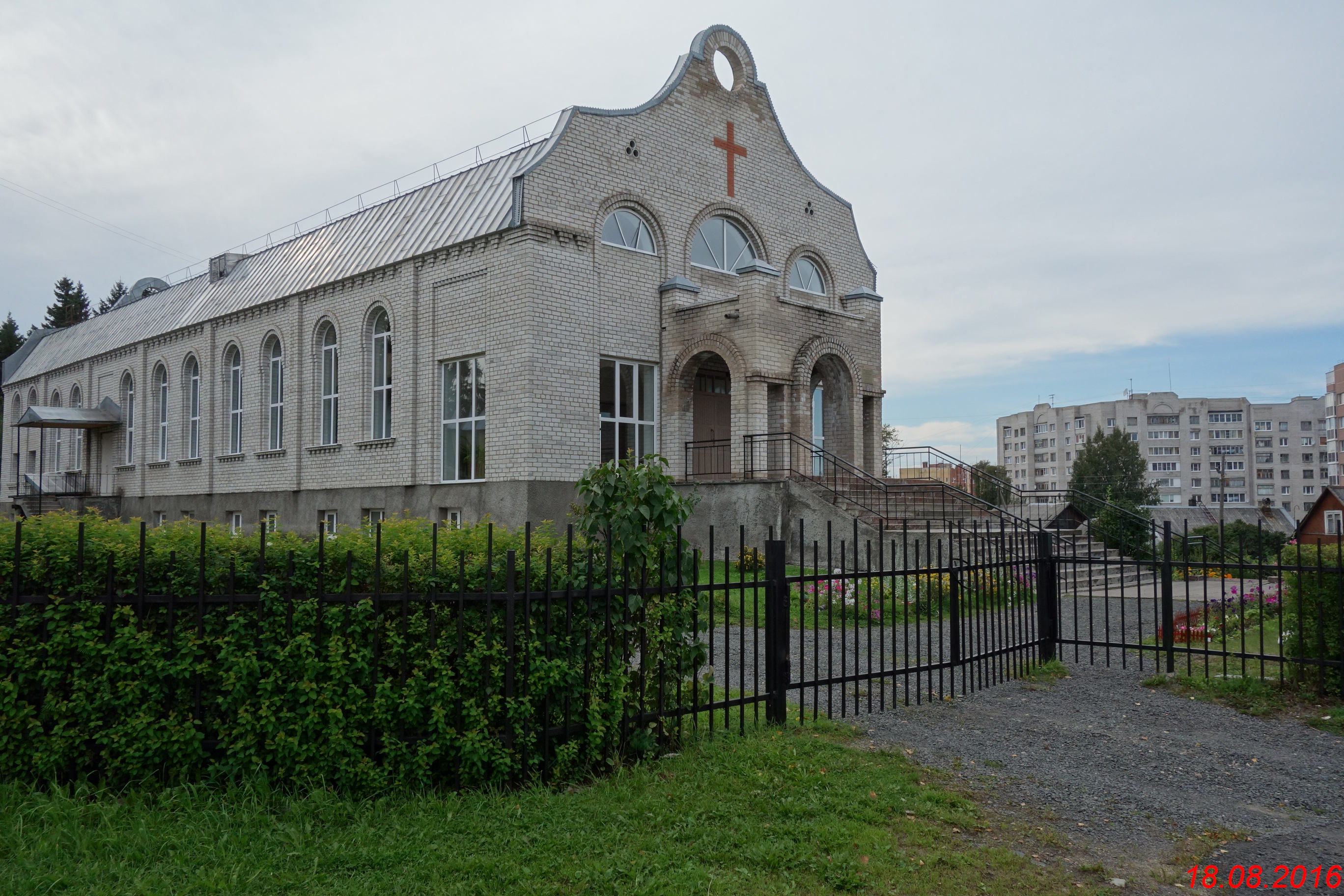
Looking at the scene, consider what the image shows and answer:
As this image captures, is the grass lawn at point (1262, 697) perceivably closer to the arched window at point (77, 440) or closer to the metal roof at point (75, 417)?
the metal roof at point (75, 417)

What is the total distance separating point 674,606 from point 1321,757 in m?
4.56

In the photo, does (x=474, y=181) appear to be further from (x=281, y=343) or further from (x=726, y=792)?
(x=726, y=792)

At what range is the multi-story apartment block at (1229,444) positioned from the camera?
4181 inches

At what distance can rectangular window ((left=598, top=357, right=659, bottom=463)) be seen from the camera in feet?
59.9

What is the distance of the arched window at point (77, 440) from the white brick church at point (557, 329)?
963cm

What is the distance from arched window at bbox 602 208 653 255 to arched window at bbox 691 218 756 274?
49.0 inches

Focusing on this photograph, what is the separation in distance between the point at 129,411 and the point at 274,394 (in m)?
9.56

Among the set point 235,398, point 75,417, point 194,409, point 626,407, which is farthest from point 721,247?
point 75,417

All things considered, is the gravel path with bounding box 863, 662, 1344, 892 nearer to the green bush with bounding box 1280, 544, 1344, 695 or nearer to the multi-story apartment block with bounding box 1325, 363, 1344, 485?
the green bush with bounding box 1280, 544, 1344, 695

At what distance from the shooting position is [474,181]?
18906 mm

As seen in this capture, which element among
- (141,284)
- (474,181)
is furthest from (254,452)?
(141,284)

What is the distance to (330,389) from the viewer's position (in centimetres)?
2152

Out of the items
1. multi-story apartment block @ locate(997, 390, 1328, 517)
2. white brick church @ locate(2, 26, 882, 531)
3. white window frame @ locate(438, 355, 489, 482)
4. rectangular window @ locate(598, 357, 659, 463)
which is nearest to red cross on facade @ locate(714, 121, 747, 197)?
white brick church @ locate(2, 26, 882, 531)

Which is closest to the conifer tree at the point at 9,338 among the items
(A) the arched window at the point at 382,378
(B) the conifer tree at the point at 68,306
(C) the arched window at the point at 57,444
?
(B) the conifer tree at the point at 68,306
